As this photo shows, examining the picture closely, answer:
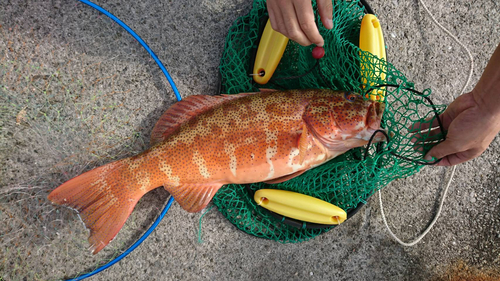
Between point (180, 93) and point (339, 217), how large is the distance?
146 cm

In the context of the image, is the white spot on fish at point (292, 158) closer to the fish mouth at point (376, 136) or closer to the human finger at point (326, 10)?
the fish mouth at point (376, 136)

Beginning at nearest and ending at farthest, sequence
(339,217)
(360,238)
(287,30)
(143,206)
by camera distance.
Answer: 1. (287,30)
2. (339,217)
3. (143,206)
4. (360,238)

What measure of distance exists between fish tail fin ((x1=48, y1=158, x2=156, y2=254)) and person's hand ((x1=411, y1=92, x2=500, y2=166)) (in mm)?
1750

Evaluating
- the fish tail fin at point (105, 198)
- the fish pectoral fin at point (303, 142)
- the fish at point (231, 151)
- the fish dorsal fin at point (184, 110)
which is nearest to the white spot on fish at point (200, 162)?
the fish at point (231, 151)

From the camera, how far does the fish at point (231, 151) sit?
1860mm

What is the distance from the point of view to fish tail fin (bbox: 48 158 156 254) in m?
1.88

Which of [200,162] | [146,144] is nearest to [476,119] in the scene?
[200,162]

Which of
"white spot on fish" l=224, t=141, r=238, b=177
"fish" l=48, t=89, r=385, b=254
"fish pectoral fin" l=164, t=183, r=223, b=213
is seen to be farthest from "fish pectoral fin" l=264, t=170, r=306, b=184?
"fish pectoral fin" l=164, t=183, r=223, b=213

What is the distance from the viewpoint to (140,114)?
7.45 ft

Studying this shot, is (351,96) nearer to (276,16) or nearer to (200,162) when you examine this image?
(276,16)

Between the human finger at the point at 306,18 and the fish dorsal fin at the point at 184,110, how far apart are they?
558mm

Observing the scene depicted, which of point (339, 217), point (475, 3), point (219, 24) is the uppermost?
point (219, 24)

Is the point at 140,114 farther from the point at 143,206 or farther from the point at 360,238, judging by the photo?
the point at 360,238

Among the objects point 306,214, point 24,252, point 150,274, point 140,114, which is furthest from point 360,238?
point 24,252
